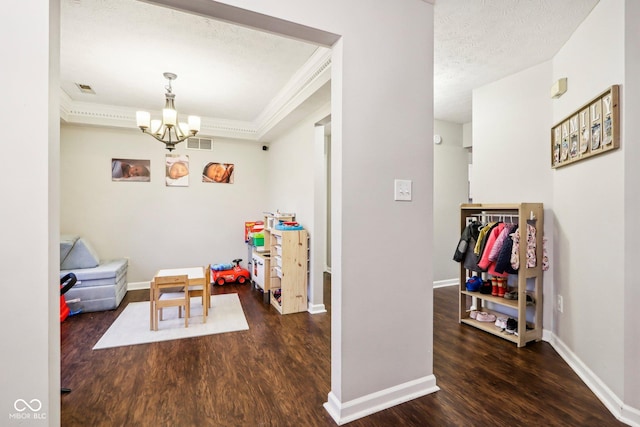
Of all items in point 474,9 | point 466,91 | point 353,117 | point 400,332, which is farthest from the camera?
point 466,91

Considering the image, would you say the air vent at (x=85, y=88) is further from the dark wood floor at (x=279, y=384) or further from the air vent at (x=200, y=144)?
the dark wood floor at (x=279, y=384)

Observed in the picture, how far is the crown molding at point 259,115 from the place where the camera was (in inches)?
113

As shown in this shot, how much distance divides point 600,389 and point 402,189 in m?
1.80

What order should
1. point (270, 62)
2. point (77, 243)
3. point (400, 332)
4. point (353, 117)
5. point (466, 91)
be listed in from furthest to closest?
point (77, 243) < point (466, 91) < point (270, 62) < point (400, 332) < point (353, 117)

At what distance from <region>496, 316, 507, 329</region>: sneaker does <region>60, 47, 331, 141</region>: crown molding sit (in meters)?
2.83

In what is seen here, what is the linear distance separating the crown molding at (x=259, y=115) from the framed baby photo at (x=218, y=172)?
51cm

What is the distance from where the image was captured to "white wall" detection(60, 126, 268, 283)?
14.6 feet

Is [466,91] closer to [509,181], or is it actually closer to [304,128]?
[509,181]

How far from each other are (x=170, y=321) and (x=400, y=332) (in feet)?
8.54

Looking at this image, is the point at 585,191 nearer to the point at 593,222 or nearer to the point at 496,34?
the point at 593,222

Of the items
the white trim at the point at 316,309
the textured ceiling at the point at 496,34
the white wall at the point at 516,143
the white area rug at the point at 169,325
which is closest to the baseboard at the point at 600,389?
the white wall at the point at 516,143

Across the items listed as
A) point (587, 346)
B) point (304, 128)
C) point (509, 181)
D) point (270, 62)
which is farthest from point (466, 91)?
point (587, 346)

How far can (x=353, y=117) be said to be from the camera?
1.75m

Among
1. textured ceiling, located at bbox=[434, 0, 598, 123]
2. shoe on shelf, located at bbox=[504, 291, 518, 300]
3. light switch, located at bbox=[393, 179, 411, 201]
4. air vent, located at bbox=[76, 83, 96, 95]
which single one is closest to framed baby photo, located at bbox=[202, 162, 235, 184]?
air vent, located at bbox=[76, 83, 96, 95]
